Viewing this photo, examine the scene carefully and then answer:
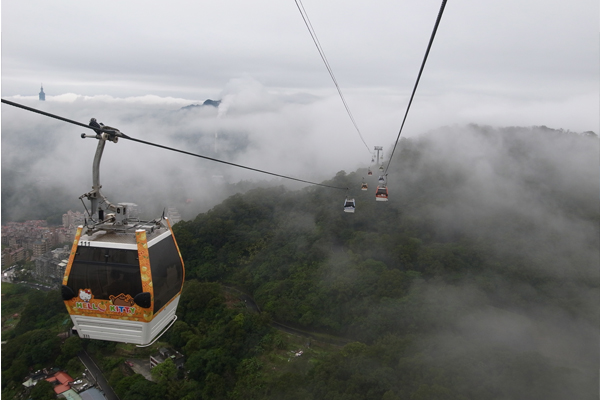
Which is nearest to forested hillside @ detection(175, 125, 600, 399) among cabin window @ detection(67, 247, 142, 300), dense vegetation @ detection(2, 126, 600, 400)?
dense vegetation @ detection(2, 126, 600, 400)

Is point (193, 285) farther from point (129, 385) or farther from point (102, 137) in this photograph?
point (102, 137)

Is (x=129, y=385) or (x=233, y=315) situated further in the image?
(x=233, y=315)

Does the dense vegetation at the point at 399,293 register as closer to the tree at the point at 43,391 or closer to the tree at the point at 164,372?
the tree at the point at 164,372

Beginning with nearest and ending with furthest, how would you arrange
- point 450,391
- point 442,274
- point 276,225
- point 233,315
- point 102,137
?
point 102,137 < point 450,391 < point 233,315 < point 442,274 < point 276,225

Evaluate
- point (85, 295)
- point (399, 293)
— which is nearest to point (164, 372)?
point (399, 293)

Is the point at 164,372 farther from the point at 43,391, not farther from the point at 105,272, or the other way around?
the point at 105,272

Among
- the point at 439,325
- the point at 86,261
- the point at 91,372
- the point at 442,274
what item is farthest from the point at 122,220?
the point at 442,274

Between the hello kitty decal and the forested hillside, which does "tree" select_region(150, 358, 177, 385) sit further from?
the hello kitty decal
